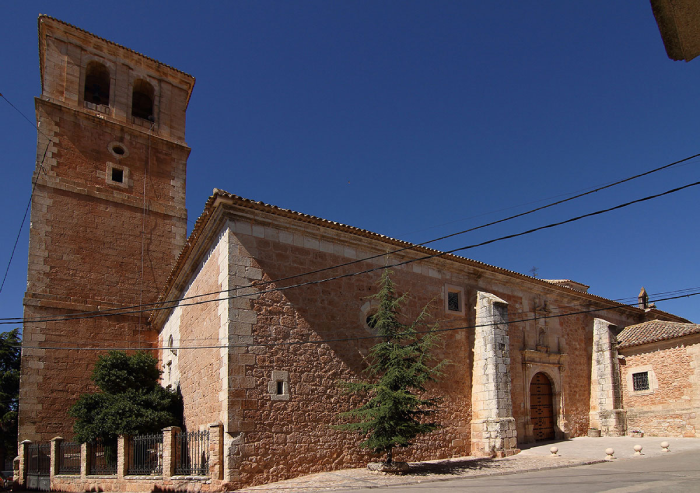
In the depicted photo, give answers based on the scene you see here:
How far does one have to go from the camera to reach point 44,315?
590 inches

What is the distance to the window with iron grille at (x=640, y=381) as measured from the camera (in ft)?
57.4

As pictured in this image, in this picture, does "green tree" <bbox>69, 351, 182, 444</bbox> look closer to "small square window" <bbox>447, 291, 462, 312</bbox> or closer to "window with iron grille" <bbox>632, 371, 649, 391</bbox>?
"small square window" <bbox>447, 291, 462, 312</bbox>

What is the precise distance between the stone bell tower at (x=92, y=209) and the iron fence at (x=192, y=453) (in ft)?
22.0

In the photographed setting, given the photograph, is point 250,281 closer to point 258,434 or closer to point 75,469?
point 258,434

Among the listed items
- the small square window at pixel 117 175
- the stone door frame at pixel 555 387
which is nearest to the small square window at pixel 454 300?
the stone door frame at pixel 555 387

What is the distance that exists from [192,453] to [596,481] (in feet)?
25.2

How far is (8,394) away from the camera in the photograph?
22.4 m

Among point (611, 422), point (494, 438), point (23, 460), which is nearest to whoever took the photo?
point (494, 438)

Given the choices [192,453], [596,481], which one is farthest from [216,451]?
[596,481]

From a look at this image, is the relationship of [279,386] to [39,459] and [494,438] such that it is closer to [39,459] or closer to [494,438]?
[494,438]

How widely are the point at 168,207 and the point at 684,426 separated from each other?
61.8 feet

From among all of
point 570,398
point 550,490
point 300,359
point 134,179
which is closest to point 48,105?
point 134,179

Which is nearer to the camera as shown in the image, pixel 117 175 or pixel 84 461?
pixel 84 461

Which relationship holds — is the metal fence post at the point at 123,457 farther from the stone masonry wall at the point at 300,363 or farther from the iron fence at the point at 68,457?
the stone masonry wall at the point at 300,363
